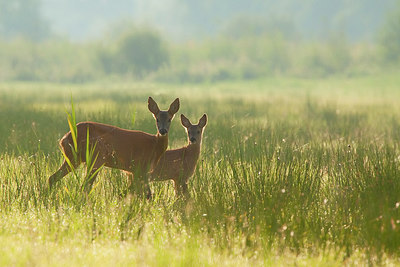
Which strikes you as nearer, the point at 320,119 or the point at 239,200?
the point at 239,200

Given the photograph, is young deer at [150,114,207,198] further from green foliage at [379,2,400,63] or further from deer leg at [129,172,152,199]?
green foliage at [379,2,400,63]

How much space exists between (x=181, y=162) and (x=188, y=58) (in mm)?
70647

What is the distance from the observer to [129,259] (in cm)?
463

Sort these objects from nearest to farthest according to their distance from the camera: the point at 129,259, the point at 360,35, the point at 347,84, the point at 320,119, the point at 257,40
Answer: the point at 129,259 → the point at 320,119 → the point at 347,84 → the point at 257,40 → the point at 360,35

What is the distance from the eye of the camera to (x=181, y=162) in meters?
6.96

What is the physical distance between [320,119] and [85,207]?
10697mm

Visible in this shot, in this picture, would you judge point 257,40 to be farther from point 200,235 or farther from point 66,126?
point 200,235

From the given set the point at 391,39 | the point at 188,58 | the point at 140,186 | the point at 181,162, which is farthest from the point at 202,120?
the point at 188,58

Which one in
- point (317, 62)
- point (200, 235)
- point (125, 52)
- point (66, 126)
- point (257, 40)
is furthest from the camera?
point (257, 40)

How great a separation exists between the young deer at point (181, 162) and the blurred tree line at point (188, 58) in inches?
2178

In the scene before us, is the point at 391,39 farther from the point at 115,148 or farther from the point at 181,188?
the point at 115,148

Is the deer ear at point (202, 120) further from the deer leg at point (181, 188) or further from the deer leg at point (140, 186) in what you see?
the deer leg at point (140, 186)

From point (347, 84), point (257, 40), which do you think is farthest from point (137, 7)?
→ point (347, 84)

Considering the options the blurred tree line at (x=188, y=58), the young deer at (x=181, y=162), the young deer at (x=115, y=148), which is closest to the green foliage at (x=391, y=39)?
the blurred tree line at (x=188, y=58)
